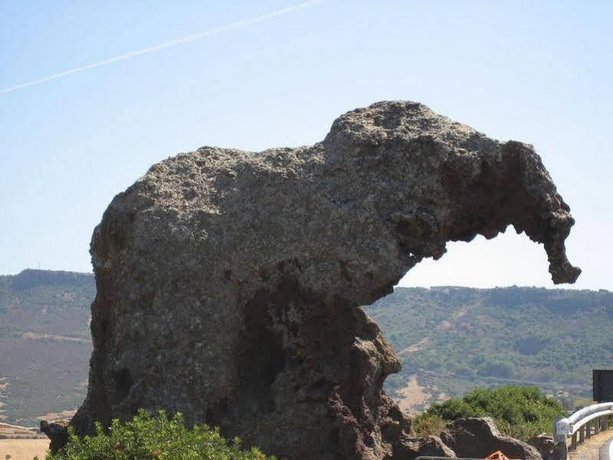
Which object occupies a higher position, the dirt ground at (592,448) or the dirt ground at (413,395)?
the dirt ground at (592,448)

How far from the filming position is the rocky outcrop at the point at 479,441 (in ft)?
50.5

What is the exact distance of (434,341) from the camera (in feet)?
569

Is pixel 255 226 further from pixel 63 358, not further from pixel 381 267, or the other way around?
pixel 63 358

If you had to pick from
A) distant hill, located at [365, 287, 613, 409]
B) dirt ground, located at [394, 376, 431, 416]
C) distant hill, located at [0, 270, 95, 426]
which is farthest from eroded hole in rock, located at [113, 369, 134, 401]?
distant hill, located at [365, 287, 613, 409]

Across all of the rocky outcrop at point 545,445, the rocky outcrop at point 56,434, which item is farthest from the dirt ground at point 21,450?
the rocky outcrop at point 545,445

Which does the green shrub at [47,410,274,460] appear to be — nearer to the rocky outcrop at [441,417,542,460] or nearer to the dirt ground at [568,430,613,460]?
the rocky outcrop at [441,417,542,460]

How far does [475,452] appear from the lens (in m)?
15.8

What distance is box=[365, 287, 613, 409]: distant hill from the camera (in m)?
144

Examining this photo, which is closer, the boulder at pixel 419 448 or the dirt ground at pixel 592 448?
the boulder at pixel 419 448

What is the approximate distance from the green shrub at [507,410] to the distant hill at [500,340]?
334 ft

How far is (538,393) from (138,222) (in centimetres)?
1645

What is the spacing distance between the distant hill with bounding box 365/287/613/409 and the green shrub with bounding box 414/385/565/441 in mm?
101727

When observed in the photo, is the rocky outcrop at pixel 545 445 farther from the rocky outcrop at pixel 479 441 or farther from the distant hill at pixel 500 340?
the distant hill at pixel 500 340

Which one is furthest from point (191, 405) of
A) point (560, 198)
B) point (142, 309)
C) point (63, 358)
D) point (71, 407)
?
point (63, 358)
